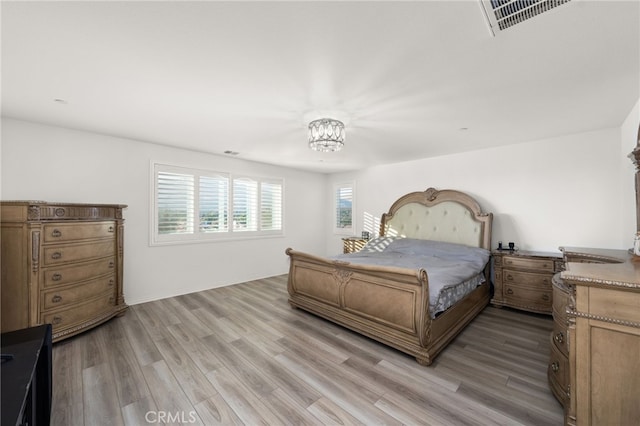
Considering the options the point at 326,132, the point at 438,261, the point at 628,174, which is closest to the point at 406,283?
the point at 438,261

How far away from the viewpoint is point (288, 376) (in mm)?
2072

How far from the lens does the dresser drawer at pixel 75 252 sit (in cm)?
256

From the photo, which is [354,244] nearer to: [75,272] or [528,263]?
[528,263]

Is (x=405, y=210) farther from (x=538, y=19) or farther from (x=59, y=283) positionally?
(x=59, y=283)

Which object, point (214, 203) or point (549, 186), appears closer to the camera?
point (549, 186)

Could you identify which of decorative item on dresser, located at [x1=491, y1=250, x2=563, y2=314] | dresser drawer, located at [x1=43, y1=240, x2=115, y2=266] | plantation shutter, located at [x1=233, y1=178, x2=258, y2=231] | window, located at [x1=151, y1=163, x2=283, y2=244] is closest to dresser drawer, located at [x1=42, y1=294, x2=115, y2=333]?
dresser drawer, located at [x1=43, y1=240, x2=115, y2=266]

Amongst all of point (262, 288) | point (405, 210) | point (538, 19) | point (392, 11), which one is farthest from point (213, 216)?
point (538, 19)

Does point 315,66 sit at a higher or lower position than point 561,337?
higher

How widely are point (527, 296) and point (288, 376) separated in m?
3.22

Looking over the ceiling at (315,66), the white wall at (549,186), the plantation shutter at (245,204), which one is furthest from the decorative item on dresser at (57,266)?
the white wall at (549,186)

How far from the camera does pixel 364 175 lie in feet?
18.6

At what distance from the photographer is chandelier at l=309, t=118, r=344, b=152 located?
254 cm

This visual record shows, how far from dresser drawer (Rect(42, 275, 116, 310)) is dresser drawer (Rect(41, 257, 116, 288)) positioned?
7cm

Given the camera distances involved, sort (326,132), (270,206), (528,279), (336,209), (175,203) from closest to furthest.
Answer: (326,132) → (528,279) → (175,203) → (270,206) → (336,209)
